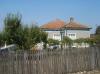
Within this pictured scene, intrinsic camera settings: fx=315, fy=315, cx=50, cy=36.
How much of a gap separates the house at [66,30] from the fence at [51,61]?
119ft

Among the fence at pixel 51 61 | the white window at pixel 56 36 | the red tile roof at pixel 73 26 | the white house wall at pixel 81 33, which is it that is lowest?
the fence at pixel 51 61

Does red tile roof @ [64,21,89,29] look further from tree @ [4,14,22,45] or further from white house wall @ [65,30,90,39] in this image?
tree @ [4,14,22,45]

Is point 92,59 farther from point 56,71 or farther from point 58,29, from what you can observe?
point 58,29

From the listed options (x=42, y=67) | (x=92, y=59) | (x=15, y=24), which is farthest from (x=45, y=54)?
(x=15, y=24)

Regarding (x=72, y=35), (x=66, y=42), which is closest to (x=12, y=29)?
(x=66, y=42)

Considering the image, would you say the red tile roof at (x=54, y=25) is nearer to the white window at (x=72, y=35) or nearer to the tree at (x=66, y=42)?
the white window at (x=72, y=35)

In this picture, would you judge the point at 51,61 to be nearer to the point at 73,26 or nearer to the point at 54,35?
the point at 54,35

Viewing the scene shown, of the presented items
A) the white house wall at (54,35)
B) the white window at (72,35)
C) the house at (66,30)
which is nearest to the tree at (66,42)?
the house at (66,30)

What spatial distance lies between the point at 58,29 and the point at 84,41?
297 inches

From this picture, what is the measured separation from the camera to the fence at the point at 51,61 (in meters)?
14.5

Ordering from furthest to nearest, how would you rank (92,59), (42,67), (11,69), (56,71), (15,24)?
(15,24), (92,59), (56,71), (42,67), (11,69)

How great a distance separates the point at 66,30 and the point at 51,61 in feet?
136

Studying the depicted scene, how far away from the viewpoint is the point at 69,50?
18.5m

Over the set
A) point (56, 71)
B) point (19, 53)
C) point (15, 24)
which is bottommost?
point (56, 71)
